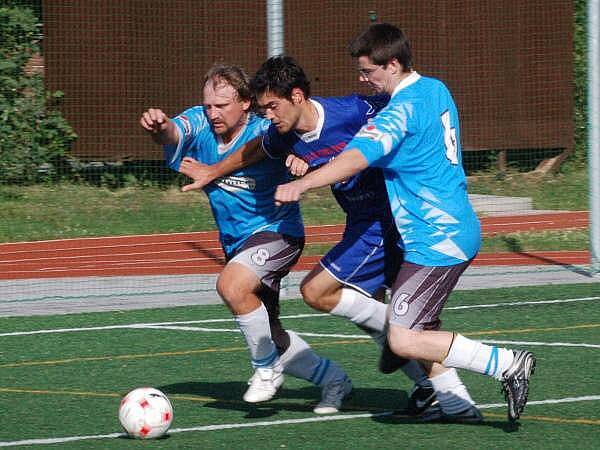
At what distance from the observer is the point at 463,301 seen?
10.4m

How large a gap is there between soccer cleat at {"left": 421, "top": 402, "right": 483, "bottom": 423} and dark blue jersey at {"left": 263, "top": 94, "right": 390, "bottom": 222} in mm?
993

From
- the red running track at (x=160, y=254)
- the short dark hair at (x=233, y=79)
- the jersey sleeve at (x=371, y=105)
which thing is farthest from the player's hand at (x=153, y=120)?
the red running track at (x=160, y=254)

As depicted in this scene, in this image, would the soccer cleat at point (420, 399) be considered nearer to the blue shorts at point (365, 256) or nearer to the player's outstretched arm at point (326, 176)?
the blue shorts at point (365, 256)

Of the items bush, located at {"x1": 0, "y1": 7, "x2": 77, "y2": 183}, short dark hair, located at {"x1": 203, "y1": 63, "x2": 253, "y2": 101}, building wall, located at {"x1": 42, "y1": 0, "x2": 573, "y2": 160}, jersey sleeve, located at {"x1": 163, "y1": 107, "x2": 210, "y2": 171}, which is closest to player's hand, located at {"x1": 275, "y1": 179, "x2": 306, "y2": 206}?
short dark hair, located at {"x1": 203, "y1": 63, "x2": 253, "y2": 101}

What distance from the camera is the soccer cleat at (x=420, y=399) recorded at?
243 inches

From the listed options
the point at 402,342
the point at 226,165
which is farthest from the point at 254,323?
the point at 402,342

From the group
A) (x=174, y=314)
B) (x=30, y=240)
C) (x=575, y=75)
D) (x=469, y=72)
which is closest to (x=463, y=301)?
(x=174, y=314)

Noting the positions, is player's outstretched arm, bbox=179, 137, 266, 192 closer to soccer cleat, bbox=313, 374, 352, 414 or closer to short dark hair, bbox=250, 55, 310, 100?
short dark hair, bbox=250, 55, 310, 100

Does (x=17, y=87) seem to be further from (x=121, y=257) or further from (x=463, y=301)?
(x=463, y=301)

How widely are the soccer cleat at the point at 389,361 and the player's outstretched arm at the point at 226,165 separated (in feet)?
3.96

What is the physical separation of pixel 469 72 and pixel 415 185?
13.1 meters

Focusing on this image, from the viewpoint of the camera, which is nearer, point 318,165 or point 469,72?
point 318,165

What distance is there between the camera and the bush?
53.7 feet

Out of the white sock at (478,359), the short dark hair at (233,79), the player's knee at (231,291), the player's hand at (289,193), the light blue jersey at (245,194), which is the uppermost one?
the short dark hair at (233,79)
